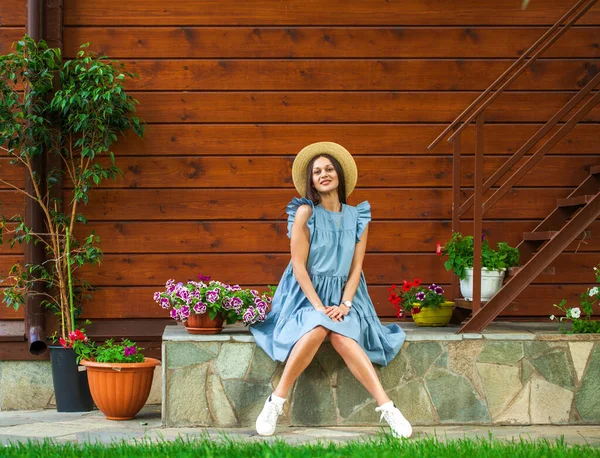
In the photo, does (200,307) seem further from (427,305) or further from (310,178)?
(427,305)

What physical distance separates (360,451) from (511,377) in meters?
1.59

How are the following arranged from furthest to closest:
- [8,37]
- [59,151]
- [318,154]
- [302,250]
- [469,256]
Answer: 1. [8,37]
2. [59,151]
3. [469,256]
4. [318,154]
5. [302,250]

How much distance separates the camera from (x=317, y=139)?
6012 mm

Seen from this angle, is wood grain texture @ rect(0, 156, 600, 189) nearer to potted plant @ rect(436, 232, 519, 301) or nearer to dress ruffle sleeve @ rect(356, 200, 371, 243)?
potted plant @ rect(436, 232, 519, 301)

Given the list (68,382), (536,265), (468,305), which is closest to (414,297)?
(468,305)

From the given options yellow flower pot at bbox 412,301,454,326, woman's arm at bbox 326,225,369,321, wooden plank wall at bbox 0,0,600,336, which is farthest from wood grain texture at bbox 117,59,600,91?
yellow flower pot at bbox 412,301,454,326

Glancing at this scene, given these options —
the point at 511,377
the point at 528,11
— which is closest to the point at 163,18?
the point at 528,11

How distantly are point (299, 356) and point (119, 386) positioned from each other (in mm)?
1122

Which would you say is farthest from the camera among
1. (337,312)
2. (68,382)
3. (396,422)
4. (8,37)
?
(8,37)

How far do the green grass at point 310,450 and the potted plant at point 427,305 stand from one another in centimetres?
151

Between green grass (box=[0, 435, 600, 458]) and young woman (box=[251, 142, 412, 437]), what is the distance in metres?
0.67

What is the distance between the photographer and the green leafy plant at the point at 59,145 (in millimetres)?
5578

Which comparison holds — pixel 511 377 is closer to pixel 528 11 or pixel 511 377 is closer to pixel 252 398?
pixel 252 398

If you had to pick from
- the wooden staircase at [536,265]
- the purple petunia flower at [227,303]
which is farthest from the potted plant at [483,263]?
the purple petunia flower at [227,303]
